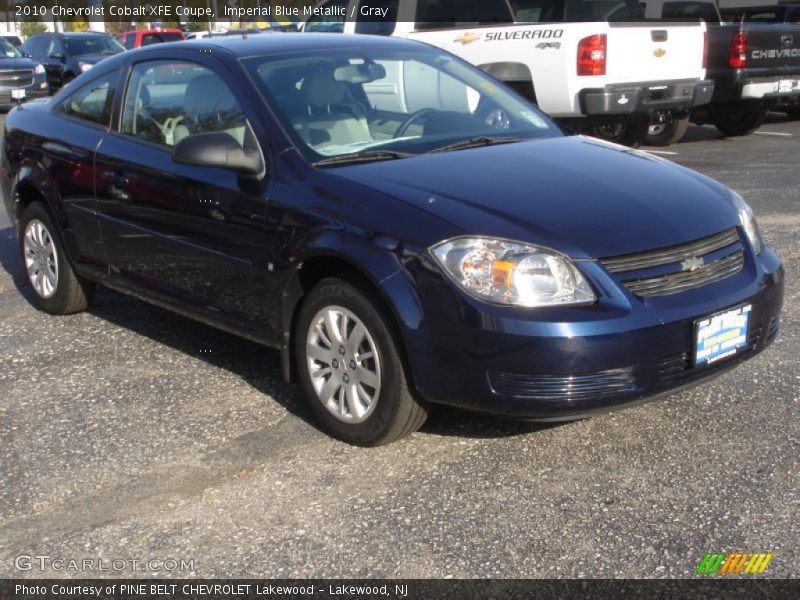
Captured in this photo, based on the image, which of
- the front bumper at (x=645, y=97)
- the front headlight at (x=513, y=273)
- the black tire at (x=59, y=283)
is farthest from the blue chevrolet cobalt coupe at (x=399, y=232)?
the front bumper at (x=645, y=97)

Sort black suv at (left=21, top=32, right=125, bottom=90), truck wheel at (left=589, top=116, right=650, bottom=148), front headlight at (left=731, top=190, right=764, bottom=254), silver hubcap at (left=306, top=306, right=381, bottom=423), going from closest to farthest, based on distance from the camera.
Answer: silver hubcap at (left=306, top=306, right=381, bottom=423) < front headlight at (left=731, top=190, right=764, bottom=254) < truck wheel at (left=589, top=116, right=650, bottom=148) < black suv at (left=21, top=32, right=125, bottom=90)

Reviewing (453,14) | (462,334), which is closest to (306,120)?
(462,334)

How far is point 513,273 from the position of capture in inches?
150

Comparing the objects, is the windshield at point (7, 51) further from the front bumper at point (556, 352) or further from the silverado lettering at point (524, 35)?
the front bumper at point (556, 352)

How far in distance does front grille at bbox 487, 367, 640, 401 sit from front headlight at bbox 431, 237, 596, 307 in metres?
0.26

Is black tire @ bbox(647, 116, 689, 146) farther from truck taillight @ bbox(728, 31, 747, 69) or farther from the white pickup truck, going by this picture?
truck taillight @ bbox(728, 31, 747, 69)

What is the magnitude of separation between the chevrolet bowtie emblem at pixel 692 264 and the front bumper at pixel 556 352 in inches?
3.9

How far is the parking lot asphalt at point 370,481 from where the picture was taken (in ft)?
11.4

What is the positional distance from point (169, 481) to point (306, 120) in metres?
1.68

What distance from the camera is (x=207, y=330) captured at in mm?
6051

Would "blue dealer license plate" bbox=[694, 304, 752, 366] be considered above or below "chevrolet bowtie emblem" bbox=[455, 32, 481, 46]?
below

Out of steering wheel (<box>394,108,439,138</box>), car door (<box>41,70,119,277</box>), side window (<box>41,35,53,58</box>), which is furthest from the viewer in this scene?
side window (<box>41,35,53,58</box>)

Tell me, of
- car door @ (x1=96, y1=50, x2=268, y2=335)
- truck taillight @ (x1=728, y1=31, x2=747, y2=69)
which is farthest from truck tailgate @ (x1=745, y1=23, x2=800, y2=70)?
car door @ (x1=96, y1=50, x2=268, y2=335)

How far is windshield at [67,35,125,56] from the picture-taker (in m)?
24.5
